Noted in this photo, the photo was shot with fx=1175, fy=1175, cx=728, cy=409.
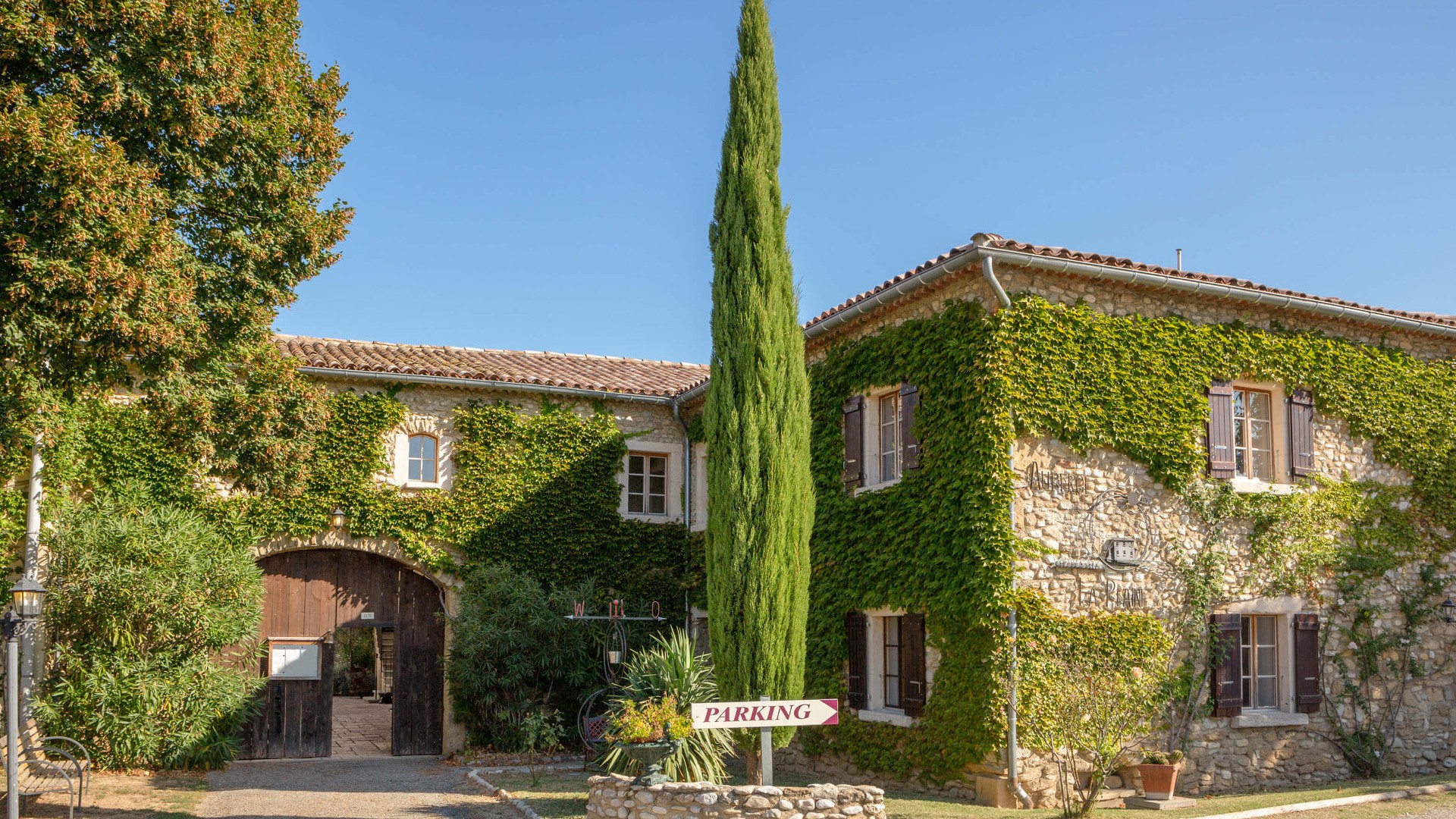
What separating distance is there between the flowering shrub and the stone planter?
0.06 metres

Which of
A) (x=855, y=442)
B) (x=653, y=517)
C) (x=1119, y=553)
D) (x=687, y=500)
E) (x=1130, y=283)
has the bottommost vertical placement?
(x=1119, y=553)

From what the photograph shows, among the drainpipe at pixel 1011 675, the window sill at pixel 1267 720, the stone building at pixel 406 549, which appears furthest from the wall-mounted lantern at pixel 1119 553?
the stone building at pixel 406 549

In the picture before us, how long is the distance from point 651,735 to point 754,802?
1.27 m

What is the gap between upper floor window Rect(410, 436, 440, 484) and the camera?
55.3 ft

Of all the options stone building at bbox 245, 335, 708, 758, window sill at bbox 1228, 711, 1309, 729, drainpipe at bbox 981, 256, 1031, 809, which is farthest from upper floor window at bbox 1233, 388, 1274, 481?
stone building at bbox 245, 335, 708, 758

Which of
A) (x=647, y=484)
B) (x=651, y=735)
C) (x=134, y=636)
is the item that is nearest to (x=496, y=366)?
(x=647, y=484)

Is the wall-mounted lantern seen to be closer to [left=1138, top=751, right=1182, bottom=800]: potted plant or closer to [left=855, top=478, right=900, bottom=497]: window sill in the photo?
[left=1138, top=751, right=1182, bottom=800]: potted plant

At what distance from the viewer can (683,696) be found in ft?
37.7

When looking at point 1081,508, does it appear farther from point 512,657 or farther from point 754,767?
point 512,657

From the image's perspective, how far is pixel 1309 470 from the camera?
43.4 ft

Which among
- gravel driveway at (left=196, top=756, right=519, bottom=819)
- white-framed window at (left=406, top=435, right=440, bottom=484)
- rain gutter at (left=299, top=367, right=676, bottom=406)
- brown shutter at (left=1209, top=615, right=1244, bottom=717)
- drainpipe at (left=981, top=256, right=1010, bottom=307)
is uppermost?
drainpipe at (left=981, top=256, right=1010, bottom=307)

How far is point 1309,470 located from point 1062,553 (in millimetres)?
3509

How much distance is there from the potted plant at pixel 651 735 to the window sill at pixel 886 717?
3.00m

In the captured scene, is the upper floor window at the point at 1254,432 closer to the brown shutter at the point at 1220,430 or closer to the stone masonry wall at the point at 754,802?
the brown shutter at the point at 1220,430
